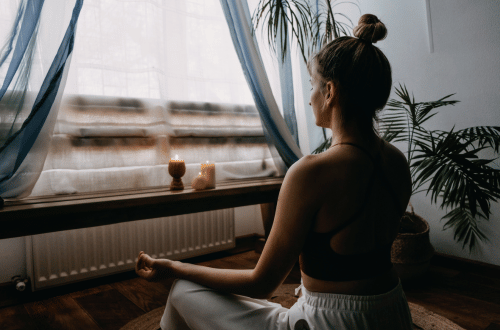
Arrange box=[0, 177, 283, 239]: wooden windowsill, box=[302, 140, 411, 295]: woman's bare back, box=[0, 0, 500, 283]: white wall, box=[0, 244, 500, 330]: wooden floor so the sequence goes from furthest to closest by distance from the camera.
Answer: box=[0, 0, 500, 283]: white wall → box=[0, 244, 500, 330]: wooden floor → box=[0, 177, 283, 239]: wooden windowsill → box=[302, 140, 411, 295]: woman's bare back

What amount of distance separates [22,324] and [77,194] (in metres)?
0.57

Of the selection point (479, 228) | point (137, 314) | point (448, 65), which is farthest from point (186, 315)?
point (448, 65)

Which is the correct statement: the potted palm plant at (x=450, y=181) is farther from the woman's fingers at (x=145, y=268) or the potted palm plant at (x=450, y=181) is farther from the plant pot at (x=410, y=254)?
the woman's fingers at (x=145, y=268)

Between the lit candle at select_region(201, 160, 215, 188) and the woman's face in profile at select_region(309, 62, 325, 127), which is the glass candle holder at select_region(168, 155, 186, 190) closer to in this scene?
the lit candle at select_region(201, 160, 215, 188)

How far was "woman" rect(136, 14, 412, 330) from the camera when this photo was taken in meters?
0.65

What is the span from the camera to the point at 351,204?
65 cm

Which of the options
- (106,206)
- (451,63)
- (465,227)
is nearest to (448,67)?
(451,63)

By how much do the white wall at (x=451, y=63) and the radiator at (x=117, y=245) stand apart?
1338 millimetres

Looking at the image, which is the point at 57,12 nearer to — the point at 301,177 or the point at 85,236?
the point at 85,236

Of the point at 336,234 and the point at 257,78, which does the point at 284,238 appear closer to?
the point at 336,234

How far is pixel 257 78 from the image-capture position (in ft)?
6.44

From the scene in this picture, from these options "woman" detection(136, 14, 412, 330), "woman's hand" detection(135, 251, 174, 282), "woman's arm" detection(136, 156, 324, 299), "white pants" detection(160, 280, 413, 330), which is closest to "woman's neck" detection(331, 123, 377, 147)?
"woman" detection(136, 14, 412, 330)

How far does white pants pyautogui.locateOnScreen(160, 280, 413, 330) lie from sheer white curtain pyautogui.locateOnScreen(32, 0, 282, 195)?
3.61ft

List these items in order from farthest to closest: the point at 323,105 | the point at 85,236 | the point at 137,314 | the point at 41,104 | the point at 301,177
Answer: the point at 85,236 < the point at 137,314 < the point at 41,104 < the point at 323,105 < the point at 301,177
